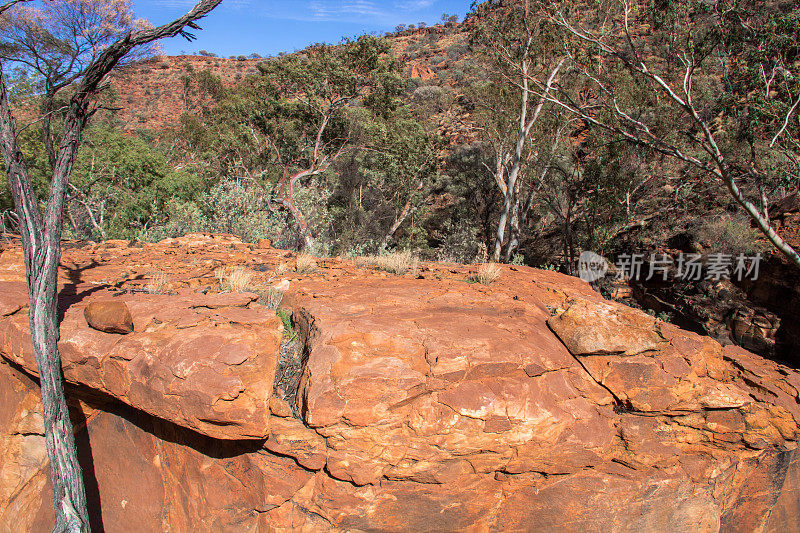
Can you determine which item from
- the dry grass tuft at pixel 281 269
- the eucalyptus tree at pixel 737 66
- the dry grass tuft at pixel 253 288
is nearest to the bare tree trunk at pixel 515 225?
the eucalyptus tree at pixel 737 66

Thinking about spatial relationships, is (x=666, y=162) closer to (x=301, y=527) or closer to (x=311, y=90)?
(x=311, y=90)

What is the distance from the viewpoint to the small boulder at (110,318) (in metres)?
3.89

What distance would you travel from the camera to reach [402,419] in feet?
12.0

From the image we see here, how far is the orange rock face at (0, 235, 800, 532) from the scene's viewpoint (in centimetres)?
365

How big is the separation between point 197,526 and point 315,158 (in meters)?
11.4

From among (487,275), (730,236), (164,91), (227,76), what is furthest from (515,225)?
(227,76)

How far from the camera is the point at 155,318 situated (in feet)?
13.6

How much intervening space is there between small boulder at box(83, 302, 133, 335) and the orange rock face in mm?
95

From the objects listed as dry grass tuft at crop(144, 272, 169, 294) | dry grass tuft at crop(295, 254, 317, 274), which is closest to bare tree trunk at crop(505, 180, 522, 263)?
dry grass tuft at crop(295, 254, 317, 274)

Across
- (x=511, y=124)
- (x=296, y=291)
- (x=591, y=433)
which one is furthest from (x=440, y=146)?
(x=591, y=433)

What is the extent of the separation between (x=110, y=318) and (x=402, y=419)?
278cm

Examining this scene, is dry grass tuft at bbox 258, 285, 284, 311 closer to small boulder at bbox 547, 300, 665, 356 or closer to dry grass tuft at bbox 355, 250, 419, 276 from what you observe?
dry grass tuft at bbox 355, 250, 419, 276

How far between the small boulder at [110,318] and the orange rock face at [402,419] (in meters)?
0.09

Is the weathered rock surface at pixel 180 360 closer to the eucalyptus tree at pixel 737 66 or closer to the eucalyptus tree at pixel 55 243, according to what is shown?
the eucalyptus tree at pixel 55 243
